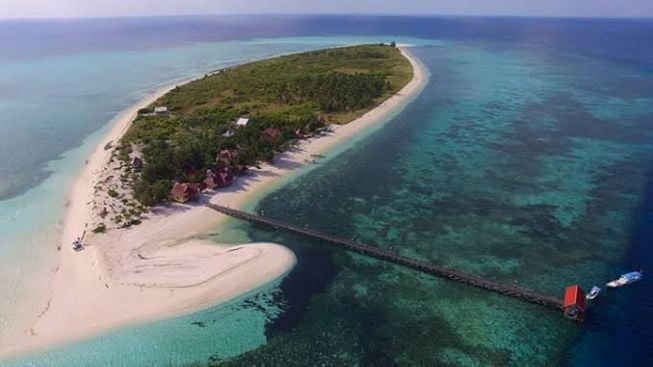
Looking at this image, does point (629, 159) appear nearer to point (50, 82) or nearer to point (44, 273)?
point (44, 273)

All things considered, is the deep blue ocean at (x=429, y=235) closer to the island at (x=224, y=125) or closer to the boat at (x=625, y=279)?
the boat at (x=625, y=279)

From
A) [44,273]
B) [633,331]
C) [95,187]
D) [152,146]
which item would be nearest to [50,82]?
[152,146]

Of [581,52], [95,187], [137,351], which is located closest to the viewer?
[137,351]

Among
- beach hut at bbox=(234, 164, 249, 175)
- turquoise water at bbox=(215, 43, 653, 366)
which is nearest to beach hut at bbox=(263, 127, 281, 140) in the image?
beach hut at bbox=(234, 164, 249, 175)

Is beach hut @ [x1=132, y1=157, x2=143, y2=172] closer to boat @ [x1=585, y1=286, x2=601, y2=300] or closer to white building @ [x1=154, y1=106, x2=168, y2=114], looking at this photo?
white building @ [x1=154, y1=106, x2=168, y2=114]

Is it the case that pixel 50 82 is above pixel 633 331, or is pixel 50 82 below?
above

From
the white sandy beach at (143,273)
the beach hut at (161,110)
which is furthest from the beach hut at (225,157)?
the beach hut at (161,110)

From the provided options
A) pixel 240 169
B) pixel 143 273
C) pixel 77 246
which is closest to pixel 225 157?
pixel 240 169
